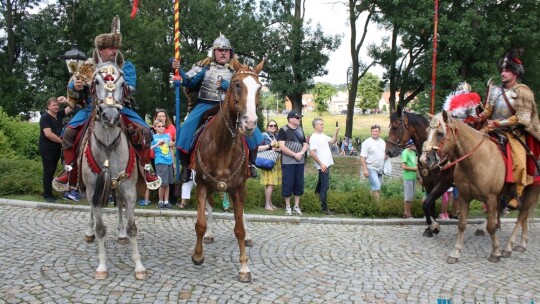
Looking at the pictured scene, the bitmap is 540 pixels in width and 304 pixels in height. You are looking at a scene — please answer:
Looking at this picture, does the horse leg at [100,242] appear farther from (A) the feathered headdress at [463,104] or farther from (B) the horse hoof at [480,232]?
(B) the horse hoof at [480,232]

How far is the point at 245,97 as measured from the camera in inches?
191

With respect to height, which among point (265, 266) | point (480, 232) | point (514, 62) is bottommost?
point (265, 266)

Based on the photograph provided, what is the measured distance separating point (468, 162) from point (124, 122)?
17.4 feet

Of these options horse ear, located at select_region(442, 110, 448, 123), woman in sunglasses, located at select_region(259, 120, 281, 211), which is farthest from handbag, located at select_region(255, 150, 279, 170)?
horse ear, located at select_region(442, 110, 448, 123)

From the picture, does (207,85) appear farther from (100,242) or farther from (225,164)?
(100,242)

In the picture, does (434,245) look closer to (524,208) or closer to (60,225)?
(524,208)

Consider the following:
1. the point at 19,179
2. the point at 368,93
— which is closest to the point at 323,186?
the point at 19,179

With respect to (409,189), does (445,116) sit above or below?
above

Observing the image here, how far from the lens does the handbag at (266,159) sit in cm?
986

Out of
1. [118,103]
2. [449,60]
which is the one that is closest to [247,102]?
[118,103]

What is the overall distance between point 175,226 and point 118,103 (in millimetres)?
3693

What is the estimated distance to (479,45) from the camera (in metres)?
25.6

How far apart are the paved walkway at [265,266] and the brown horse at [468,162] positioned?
0.62 m

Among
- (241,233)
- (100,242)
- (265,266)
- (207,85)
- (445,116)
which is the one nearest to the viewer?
(100,242)
